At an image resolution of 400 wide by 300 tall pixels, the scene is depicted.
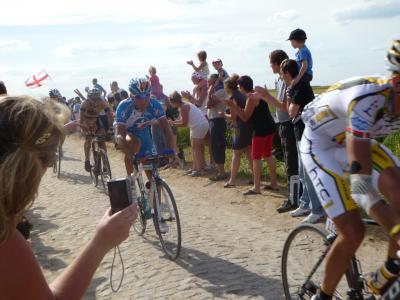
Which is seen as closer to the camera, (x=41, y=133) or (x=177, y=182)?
(x=41, y=133)

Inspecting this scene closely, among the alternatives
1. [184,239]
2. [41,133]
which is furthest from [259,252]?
[41,133]

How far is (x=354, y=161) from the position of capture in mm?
2971

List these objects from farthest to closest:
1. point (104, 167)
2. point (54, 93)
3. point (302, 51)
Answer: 1. point (54, 93)
2. point (104, 167)
3. point (302, 51)

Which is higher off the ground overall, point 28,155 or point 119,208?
point 28,155

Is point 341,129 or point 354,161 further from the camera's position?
point 341,129

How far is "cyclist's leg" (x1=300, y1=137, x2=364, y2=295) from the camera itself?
3332 millimetres

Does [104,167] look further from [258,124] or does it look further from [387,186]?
[387,186]

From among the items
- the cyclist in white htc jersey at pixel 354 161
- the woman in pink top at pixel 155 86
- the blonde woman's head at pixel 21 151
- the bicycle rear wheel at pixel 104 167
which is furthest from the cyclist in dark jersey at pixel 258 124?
the blonde woman's head at pixel 21 151

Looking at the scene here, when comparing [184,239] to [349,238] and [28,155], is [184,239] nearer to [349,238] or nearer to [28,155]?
A: [349,238]

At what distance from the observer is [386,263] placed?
3.21 metres

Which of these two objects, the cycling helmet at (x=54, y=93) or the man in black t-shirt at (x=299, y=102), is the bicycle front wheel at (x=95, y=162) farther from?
the cycling helmet at (x=54, y=93)

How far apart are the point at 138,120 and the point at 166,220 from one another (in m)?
1.64

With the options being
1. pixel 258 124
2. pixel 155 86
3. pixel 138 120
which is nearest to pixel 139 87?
pixel 138 120

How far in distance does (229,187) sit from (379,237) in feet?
13.5
